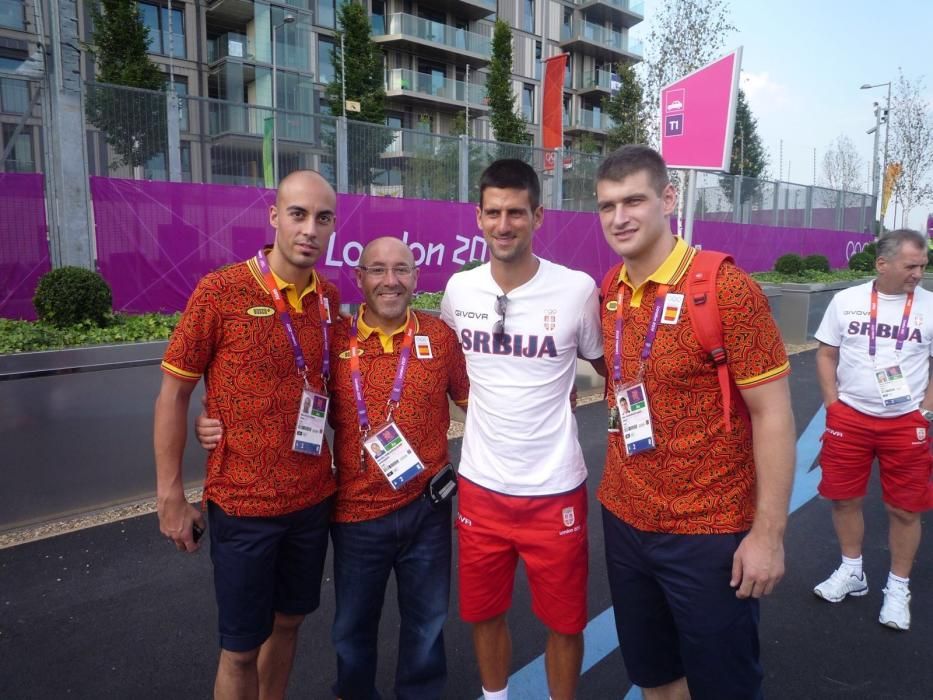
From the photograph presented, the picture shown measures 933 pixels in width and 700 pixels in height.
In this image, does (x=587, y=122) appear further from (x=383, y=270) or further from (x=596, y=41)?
(x=383, y=270)

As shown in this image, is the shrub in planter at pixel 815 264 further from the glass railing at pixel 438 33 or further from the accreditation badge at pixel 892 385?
the glass railing at pixel 438 33

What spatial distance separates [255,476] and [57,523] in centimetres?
302

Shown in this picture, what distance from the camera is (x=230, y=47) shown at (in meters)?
27.9

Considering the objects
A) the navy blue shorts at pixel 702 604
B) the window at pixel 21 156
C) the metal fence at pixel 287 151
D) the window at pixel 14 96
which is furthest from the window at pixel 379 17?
the navy blue shorts at pixel 702 604

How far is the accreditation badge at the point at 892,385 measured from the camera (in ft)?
11.2

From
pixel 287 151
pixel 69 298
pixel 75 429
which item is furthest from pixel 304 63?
pixel 75 429

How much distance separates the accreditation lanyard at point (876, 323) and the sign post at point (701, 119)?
10.1 feet

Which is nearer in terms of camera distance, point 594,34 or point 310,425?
point 310,425

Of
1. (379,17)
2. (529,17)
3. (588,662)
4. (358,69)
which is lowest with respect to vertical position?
(588,662)

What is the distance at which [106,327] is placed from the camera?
5.72m

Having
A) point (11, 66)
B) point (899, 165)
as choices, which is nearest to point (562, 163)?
point (11, 66)

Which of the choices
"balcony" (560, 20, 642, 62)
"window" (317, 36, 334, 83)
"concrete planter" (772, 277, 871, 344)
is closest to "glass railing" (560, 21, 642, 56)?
"balcony" (560, 20, 642, 62)

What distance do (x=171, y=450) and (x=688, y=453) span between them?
5.66 ft

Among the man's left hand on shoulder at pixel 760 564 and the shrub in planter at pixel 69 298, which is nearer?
the man's left hand on shoulder at pixel 760 564
